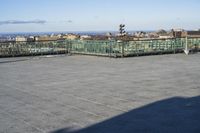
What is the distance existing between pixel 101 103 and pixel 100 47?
1574 cm

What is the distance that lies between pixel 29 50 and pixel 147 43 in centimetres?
789

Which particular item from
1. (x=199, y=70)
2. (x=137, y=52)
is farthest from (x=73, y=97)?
(x=137, y=52)

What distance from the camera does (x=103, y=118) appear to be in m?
7.08

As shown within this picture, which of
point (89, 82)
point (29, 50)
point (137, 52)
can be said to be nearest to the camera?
point (89, 82)

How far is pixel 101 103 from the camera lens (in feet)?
27.9

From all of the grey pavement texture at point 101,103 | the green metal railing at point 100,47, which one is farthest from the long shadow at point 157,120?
the green metal railing at point 100,47

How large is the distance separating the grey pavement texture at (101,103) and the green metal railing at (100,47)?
970 cm

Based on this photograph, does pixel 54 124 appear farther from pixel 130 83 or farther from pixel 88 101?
pixel 130 83

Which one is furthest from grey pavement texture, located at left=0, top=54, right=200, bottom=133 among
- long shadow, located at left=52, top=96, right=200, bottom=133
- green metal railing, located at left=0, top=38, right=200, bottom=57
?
green metal railing, located at left=0, top=38, right=200, bottom=57

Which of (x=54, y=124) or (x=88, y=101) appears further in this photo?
(x=88, y=101)

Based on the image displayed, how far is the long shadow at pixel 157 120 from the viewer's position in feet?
20.5

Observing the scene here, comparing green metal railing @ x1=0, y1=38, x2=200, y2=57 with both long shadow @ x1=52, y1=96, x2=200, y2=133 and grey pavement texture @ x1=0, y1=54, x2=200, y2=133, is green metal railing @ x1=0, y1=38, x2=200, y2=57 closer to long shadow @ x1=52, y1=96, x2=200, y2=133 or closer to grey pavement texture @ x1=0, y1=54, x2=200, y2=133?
grey pavement texture @ x1=0, y1=54, x2=200, y2=133

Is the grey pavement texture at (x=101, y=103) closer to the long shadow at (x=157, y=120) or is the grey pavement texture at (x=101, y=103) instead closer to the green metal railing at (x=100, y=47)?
the long shadow at (x=157, y=120)

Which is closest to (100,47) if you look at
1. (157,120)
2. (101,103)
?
(101,103)
